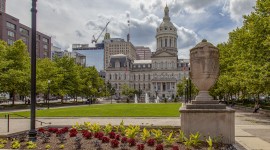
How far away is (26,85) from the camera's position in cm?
4619

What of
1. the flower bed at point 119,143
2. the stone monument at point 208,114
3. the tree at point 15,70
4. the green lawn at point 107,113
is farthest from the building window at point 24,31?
the stone monument at point 208,114

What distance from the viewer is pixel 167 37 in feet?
468

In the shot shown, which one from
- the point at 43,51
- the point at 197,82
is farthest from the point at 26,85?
the point at 43,51

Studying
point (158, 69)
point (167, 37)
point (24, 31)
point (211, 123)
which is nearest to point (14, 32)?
point (24, 31)

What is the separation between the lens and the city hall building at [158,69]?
5438 inches

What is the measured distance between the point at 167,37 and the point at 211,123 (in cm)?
13374

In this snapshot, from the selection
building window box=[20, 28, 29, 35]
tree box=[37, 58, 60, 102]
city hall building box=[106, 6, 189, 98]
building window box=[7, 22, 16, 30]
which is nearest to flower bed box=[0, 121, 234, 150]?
tree box=[37, 58, 60, 102]

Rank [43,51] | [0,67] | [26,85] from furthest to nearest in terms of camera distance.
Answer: [43,51] < [26,85] < [0,67]

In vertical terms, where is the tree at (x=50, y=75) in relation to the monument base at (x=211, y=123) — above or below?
above

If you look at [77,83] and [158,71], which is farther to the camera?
[158,71]

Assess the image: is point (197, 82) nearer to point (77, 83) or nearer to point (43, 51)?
point (77, 83)

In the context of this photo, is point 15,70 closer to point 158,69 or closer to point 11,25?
point 11,25

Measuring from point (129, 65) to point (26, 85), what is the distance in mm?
104406

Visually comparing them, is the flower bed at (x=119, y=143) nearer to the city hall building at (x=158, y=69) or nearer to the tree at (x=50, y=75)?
the tree at (x=50, y=75)
